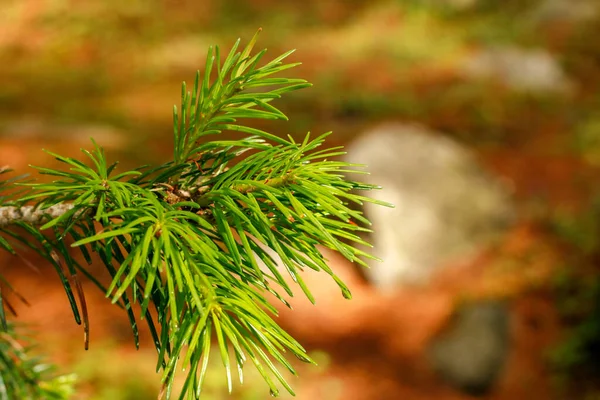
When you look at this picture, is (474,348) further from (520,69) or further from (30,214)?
(520,69)

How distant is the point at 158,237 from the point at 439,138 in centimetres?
593

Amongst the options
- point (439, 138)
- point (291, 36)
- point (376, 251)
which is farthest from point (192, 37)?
point (376, 251)

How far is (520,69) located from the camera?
893 cm

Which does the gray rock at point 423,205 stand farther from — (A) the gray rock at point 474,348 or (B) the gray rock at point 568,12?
(B) the gray rock at point 568,12

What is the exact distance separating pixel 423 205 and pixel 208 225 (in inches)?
203

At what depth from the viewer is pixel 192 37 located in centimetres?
1140

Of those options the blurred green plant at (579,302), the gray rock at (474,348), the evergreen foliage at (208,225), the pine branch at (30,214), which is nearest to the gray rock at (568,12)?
the blurred green plant at (579,302)

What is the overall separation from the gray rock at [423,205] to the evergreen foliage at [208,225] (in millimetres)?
4382

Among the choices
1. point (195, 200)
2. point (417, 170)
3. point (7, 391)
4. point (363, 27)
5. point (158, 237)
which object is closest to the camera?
point (158, 237)

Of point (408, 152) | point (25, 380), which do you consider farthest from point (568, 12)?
point (25, 380)

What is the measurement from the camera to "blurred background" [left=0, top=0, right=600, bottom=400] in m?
4.09

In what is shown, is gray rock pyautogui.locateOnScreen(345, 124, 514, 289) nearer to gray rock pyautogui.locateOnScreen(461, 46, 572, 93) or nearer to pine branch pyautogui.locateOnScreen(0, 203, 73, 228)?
gray rock pyautogui.locateOnScreen(461, 46, 572, 93)

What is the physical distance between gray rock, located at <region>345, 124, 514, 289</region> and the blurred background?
20 millimetres

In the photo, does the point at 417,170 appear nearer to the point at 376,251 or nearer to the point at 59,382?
the point at 376,251
